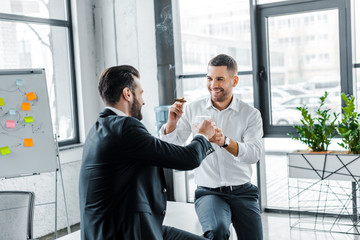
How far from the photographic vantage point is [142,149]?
169 cm

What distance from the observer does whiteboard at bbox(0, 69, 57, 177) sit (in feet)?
10.4

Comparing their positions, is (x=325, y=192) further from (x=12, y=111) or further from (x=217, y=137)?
(x=12, y=111)

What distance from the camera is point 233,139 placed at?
2664 millimetres

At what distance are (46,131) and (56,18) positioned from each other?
1440 mm

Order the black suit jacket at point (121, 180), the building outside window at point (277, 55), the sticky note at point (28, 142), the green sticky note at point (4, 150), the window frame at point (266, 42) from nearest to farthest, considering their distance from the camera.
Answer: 1. the black suit jacket at point (121, 180)
2. the green sticky note at point (4, 150)
3. the sticky note at point (28, 142)
4. the window frame at point (266, 42)
5. the building outside window at point (277, 55)

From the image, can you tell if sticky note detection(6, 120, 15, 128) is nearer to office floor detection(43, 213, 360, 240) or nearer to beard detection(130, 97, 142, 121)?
office floor detection(43, 213, 360, 240)

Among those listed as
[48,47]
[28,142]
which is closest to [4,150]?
[28,142]

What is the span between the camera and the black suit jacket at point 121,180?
1.68 meters

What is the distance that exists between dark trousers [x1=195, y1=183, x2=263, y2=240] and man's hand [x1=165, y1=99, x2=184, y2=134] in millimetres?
432

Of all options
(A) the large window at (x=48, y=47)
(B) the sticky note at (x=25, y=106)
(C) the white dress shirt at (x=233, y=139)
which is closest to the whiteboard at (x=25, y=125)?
(B) the sticky note at (x=25, y=106)

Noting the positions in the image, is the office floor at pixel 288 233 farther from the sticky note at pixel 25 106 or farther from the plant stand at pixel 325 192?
the sticky note at pixel 25 106

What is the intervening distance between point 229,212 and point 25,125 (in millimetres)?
1797

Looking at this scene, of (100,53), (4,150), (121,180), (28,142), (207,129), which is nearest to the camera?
(121,180)

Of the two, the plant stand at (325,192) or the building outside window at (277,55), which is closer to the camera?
the plant stand at (325,192)
